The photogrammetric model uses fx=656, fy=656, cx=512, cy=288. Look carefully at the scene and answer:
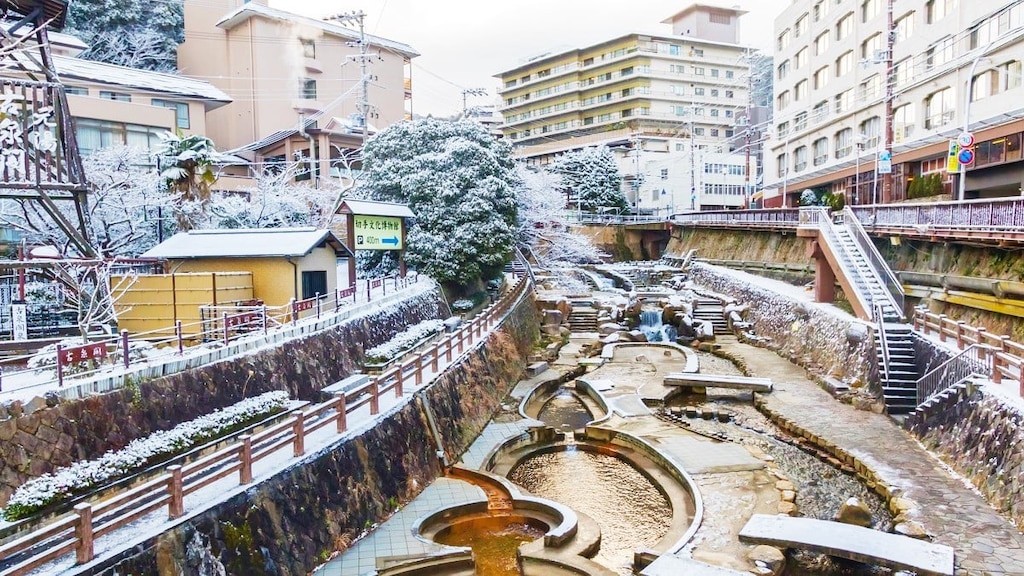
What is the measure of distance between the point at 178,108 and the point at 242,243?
21091 mm

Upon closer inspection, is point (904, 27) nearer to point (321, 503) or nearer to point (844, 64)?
point (844, 64)

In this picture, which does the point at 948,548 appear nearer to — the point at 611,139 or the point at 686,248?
the point at 686,248

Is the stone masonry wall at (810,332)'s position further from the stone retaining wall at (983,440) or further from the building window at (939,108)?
the building window at (939,108)

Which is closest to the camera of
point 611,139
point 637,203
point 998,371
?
point 998,371

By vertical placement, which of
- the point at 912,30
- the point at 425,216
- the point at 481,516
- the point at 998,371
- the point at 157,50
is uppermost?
the point at 157,50

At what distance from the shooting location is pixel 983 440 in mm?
14062

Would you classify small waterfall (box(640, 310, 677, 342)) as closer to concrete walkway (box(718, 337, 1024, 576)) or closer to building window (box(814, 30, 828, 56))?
concrete walkway (box(718, 337, 1024, 576))

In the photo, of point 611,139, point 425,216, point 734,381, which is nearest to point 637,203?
point 611,139

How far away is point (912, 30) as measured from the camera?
107 feet

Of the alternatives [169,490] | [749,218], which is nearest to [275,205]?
[169,490]

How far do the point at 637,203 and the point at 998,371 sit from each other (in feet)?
192

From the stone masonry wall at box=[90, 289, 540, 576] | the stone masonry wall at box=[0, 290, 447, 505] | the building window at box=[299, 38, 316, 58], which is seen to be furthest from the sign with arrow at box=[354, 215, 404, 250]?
the building window at box=[299, 38, 316, 58]

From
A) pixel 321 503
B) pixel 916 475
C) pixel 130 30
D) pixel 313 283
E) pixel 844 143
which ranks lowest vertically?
pixel 916 475

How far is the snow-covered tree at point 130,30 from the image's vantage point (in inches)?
1890
